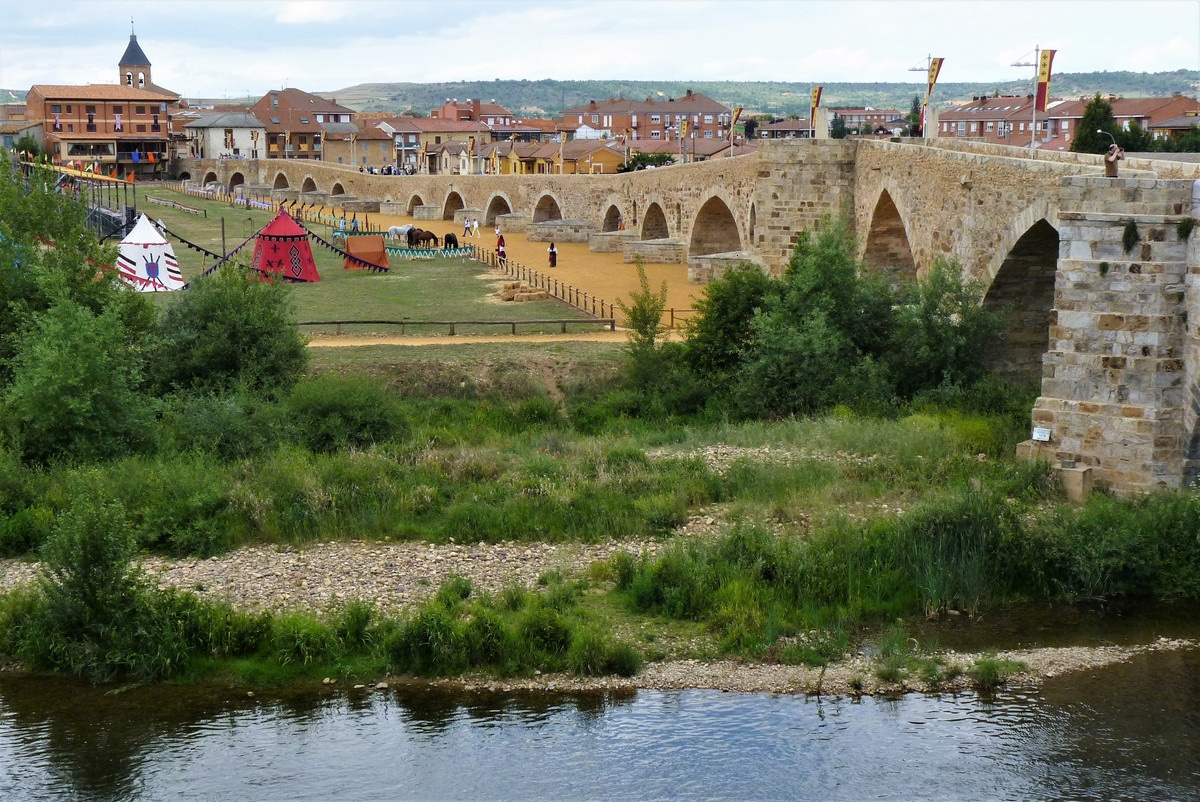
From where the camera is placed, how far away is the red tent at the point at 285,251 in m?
38.2

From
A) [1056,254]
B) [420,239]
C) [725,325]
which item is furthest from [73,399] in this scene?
[420,239]

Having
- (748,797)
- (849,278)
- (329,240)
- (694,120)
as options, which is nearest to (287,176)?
(329,240)

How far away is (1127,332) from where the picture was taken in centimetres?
1706

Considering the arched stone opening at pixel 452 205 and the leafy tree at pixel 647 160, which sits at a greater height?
the leafy tree at pixel 647 160

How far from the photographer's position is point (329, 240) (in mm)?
51875

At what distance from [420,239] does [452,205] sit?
1674 cm

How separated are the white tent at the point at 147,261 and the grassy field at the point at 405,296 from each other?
1167 millimetres

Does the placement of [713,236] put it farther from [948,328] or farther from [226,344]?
[226,344]

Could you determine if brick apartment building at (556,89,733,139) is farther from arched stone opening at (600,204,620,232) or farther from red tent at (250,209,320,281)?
red tent at (250,209,320,281)

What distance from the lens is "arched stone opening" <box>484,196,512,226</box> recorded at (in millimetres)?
61438

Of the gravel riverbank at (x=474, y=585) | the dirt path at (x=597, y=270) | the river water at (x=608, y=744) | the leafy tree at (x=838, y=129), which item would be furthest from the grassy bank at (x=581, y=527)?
the leafy tree at (x=838, y=129)

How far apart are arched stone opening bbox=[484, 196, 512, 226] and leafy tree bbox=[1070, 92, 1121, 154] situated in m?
25.0

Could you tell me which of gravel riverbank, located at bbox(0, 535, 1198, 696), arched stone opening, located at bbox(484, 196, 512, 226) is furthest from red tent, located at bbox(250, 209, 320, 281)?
arched stone opening, located at bbox(484, 196, 512, 226)

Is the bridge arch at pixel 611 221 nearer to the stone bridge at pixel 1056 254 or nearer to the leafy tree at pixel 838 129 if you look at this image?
the stone bridge at pixel 1056 254
